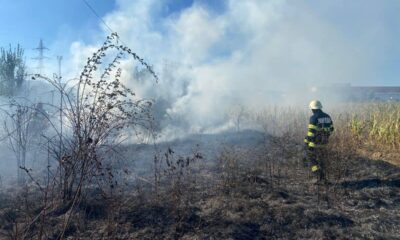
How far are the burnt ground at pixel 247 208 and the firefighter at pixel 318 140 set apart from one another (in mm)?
217

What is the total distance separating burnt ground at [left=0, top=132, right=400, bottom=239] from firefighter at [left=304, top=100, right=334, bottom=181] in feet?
0.71

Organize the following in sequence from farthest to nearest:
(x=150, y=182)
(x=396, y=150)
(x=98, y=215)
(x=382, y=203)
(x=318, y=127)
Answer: (x=396, y=150)
(x=318, y=127)
(x=150, y=182)
(x=382, y=203)
(x=98, y=215)

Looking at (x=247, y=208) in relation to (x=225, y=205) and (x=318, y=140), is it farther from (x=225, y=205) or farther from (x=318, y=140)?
(x=318, y=140)

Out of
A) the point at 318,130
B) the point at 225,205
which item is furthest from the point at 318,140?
the point at 225,205

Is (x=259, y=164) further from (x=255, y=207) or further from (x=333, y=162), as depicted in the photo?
(x=255, y=207)

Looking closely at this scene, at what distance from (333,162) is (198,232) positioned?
150 inches

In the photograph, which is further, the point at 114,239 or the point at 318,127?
the point at 318,127

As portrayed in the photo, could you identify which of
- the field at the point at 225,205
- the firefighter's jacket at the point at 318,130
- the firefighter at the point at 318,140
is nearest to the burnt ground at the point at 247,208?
the field at the point at 225,205

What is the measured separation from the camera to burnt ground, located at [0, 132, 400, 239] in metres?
5.15

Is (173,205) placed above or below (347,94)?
below

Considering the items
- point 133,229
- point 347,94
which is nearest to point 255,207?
point 133,229

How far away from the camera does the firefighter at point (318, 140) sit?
24.6 feet

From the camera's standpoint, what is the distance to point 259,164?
8.95 metres

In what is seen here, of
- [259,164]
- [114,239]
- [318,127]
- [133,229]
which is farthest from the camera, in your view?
[259,164]
